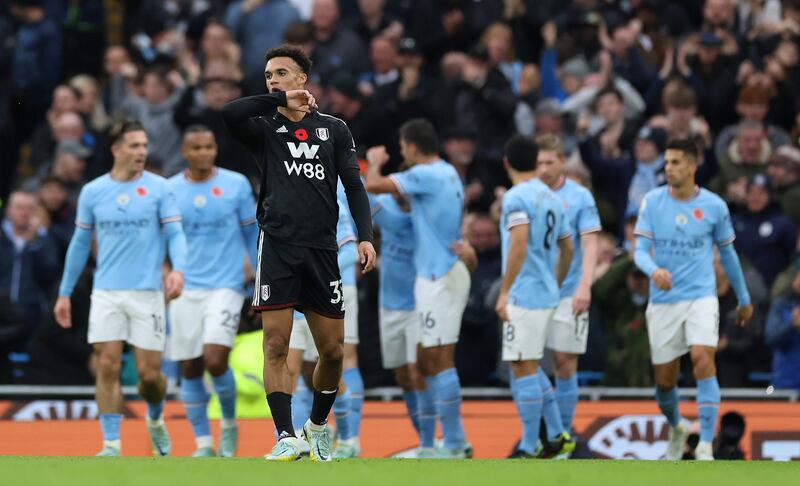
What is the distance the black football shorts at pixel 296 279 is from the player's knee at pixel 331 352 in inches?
7.2

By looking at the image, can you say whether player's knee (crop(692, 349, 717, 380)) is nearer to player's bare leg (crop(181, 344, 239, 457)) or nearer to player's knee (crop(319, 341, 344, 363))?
player's bare leg (crop(181, 344, 239, 457))

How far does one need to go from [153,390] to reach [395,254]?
2563mm

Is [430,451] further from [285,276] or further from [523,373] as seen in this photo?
[285,276]

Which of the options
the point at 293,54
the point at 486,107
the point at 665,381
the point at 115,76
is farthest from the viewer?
the point at 115,76

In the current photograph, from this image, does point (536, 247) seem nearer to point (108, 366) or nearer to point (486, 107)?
point (108, 366)

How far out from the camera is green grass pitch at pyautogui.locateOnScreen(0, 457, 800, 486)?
316 inches

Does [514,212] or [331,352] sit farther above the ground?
[514,212]

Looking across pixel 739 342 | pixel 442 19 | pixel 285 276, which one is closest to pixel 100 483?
pixel 285 276

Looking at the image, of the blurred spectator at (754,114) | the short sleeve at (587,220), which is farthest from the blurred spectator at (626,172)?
the short sleeve at (587,220)

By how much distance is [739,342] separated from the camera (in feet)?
52.6

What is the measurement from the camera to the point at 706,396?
13.1m

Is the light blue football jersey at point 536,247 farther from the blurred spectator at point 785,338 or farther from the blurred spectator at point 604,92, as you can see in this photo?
the blurred spectator at point 604,92

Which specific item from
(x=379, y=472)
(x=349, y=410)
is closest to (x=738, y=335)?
(x=349, y=410)

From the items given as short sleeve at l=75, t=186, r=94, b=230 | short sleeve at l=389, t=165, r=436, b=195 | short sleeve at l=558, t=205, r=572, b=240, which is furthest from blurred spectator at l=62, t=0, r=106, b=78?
short sleeve at l=558, t=205, r=572, b=240
